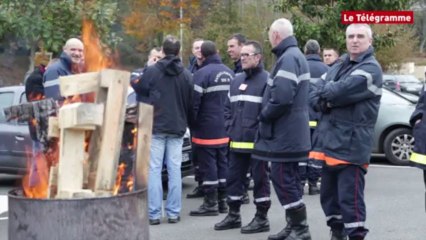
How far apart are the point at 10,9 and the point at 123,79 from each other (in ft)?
37.1

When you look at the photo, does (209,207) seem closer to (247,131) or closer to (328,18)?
(247,131)

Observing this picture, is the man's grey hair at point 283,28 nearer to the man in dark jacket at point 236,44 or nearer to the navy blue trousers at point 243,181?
the navy blue trousers at point 243,181

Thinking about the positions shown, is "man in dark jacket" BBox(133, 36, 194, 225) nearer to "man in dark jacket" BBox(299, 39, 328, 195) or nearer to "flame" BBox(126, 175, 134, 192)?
"man in dark jacket" BBox(299, 39, 328, 195)

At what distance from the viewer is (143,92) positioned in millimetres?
9023

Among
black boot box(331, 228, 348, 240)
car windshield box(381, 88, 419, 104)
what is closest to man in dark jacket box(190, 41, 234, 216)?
black boot box(331, 228, 348, 240)

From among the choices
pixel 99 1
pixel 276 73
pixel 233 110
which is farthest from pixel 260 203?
pixel 99 1

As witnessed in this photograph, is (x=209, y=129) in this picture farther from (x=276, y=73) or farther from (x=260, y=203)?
(x=276, y=73)

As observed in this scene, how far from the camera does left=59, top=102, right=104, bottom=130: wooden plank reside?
199 inches

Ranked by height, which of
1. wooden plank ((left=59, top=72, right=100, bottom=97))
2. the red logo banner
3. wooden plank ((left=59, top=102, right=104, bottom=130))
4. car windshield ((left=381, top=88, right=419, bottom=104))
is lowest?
wooden plank ((left=59, top=102, right=104, bottom=130))

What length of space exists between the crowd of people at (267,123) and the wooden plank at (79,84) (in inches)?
→ 99.8

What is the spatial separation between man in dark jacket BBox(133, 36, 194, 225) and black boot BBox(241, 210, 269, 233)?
3.22ft

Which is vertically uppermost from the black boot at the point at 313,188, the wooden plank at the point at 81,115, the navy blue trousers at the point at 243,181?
the wooden plank at the point at 81,115

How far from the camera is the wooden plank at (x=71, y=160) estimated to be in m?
5.18

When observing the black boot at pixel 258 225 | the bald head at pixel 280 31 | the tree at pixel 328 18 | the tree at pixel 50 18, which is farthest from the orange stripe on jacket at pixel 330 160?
the tree at pixel 328 18
